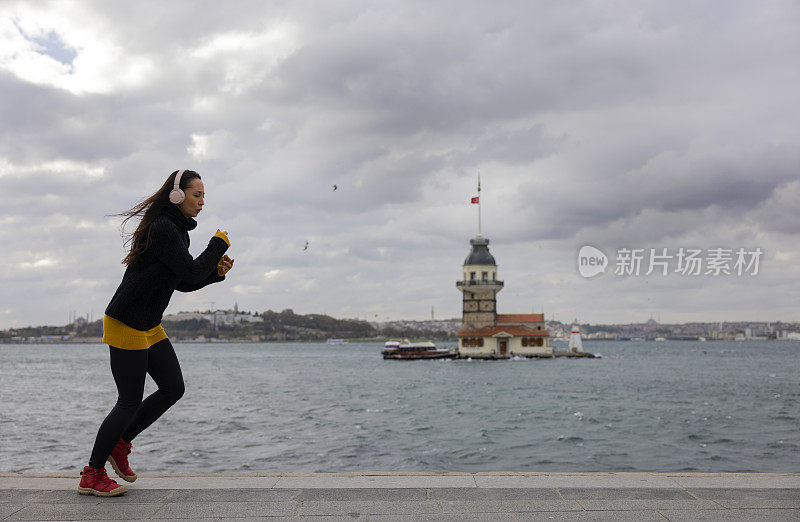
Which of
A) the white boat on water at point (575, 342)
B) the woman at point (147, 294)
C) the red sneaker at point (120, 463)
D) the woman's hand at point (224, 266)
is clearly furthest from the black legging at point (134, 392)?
the white boat on water at point (575, 342)

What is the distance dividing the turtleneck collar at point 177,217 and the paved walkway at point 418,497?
5.77ft

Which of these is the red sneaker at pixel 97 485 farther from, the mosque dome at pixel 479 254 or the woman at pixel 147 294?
the mosque dome at pixel 479 254

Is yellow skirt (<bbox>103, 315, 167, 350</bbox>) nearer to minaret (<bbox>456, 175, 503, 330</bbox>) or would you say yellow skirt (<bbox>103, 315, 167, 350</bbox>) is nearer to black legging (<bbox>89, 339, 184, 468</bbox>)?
black legging (<bbox>89, 339, 184, 468</bbox>)

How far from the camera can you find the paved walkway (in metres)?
3.87

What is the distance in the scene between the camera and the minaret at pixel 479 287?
7900cm

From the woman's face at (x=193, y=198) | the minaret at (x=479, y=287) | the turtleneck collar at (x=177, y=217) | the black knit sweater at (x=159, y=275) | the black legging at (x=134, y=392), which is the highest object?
the minaret at (x=479, y=287)

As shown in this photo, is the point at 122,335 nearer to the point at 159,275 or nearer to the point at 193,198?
the point at 159,275

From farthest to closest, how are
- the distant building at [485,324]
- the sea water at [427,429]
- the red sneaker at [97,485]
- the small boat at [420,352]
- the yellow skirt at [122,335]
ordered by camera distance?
the small boat at [420,352] → the distant building at [485,324] → the sea water at [427,429] → the yellow skirt at [122,335] → the red sneaker at [97,485]

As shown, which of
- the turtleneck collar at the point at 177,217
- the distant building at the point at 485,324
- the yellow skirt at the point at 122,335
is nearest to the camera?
the yellow skirt at the point at 122,335

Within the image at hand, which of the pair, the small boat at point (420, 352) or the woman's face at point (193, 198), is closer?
the woman's face at point (193, 198)

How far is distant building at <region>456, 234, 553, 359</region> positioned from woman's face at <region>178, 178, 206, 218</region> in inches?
2903

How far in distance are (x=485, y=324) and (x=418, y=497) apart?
76.9 meters

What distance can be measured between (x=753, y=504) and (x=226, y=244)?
3666 mm

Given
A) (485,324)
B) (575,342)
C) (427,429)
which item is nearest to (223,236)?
(427,429)
